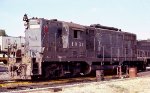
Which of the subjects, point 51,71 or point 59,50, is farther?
point 59,50

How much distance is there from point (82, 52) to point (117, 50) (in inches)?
204

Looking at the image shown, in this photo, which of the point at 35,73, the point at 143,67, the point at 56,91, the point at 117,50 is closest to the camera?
the point at 56,91

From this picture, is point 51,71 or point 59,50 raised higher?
point 59,50

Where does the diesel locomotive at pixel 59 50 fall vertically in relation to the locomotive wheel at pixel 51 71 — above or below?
above

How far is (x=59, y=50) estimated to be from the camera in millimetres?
16875

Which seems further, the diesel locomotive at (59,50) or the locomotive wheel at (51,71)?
the locomotive wheel at (51,71)

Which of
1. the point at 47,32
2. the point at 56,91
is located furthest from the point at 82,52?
the point at 56,91

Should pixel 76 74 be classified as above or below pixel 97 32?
below

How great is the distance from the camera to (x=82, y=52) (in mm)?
18516

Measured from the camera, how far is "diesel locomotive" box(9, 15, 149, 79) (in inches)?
607

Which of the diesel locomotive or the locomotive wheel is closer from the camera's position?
the diesel locomotive

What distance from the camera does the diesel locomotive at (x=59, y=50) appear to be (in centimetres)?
1542

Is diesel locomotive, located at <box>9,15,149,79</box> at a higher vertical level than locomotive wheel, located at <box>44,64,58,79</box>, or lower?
higher

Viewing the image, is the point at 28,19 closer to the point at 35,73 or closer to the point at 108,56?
the point at 35,73
